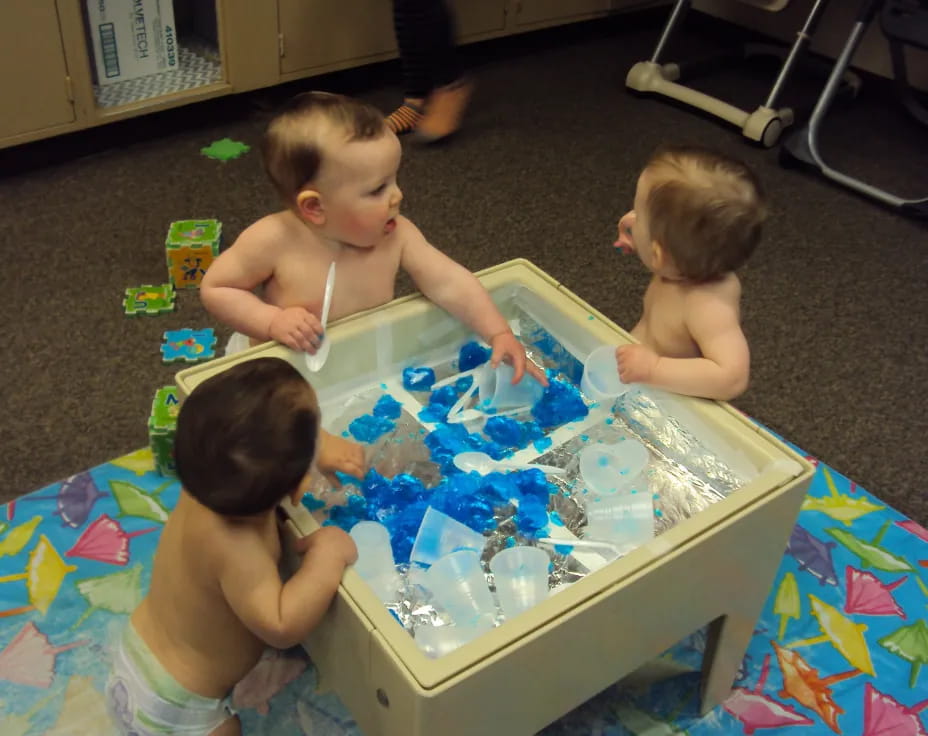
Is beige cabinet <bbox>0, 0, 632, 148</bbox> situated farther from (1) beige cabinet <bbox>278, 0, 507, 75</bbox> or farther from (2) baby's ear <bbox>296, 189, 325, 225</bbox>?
(2) baby's ear <bbox>296, 189, 325, 225</bbox>

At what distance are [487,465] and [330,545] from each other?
0.87 ft

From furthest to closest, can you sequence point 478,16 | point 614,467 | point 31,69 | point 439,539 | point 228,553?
1. point 478,16
2. point 31,69
3. point 614,467
4. point 439,539
5. point 228,553

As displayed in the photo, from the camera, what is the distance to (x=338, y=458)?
0.91 metres

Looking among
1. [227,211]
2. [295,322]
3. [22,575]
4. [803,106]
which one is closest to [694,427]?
[295,322]

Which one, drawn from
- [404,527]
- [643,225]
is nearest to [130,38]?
[643,225]

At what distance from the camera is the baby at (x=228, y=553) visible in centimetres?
73

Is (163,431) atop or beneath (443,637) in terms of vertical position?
beneath

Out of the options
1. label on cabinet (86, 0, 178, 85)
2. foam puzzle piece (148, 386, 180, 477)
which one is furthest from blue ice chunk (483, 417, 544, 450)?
label on cabinet (86, 0, 178, 85)

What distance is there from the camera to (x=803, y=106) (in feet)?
8.38

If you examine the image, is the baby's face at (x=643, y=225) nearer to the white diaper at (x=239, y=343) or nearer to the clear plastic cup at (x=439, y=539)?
the clear plastic cup at (x=439, y=539)

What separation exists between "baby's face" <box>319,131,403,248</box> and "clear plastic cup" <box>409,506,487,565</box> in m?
0.36

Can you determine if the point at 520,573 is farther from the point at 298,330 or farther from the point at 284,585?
the point at 298,330

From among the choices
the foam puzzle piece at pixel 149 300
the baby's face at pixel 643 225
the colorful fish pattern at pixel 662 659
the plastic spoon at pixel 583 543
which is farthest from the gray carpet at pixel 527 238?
the plastic spoon at pixel 583 543

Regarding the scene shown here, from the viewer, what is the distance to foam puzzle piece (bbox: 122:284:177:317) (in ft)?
5.52
